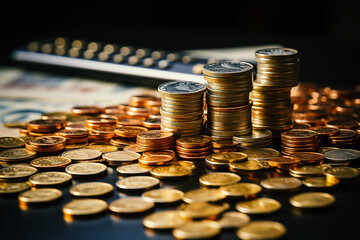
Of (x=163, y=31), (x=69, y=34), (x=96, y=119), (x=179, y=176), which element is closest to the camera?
(x=179, y=176)

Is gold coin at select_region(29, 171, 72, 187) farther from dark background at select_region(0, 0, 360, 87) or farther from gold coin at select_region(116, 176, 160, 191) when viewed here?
dark background at select_region(0, 0, 360, 87)

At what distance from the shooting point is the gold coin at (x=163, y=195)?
1376 millimetres

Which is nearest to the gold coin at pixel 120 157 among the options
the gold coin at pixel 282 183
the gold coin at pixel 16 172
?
the gold coin at pixel 16 172

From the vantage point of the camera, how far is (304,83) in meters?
2.91

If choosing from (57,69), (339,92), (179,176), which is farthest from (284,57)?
(57,69)

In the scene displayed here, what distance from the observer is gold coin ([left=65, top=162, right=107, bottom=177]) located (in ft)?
5.28

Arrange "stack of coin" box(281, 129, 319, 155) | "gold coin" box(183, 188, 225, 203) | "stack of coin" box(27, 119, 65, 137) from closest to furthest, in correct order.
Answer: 1. "gold coin" box(183, 188, 225, 203)
2. "stack of coin" box(281, 129, 319, 155)
3. "stack of coin" box(27, 119, 65, 137)

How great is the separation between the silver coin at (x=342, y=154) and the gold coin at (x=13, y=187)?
0.95 metres

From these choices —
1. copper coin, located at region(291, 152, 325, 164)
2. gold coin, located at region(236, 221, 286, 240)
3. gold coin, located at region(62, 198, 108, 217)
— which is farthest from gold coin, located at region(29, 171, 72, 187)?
copper coin, located at region(291, 152, 325, 164)

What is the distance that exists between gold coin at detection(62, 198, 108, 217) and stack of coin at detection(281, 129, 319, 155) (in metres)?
0.73

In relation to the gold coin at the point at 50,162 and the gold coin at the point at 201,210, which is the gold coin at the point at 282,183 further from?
the gold coin at the point at 50,162

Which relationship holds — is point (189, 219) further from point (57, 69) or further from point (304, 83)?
point (57, 69)

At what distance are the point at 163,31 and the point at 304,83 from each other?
1.83 meters

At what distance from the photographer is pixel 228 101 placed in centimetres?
184
